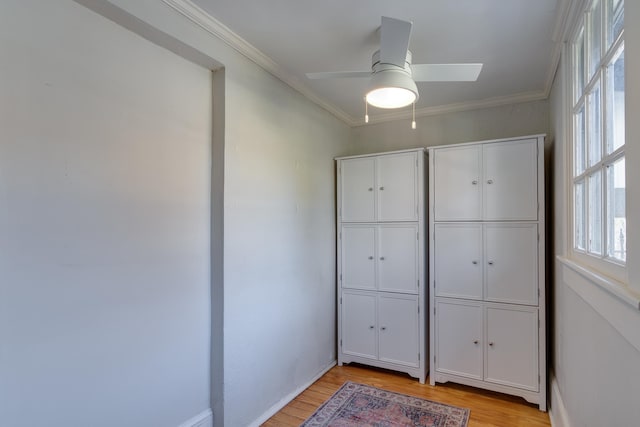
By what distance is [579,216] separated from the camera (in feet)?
5.77

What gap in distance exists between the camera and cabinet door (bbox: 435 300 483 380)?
276 centimetres

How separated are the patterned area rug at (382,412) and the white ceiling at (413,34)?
2469 millimetres

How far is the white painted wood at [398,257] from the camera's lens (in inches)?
118

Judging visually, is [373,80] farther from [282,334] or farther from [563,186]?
[282,334]

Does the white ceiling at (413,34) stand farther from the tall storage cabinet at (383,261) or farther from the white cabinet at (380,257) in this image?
the white cabinet at (380,257)

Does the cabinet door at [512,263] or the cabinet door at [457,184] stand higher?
the cabinet door at [457,184]

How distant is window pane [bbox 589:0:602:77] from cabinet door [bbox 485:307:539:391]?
6.00 feet

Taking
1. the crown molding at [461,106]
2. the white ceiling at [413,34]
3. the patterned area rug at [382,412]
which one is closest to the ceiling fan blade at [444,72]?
the white ceiling at [413,34]

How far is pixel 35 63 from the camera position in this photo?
133cm

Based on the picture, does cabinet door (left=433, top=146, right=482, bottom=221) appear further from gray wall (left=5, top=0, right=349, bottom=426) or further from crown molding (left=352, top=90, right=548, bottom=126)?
gray wall (left=5, top=0, right=349, bottom=426)

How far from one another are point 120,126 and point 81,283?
731 millimetres

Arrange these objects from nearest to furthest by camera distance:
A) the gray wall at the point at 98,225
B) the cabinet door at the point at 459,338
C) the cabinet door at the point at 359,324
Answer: the gray wall at the point at 98,225 < the cabinet door at the point at 459,338 < the cabinet door at the point at 359,324

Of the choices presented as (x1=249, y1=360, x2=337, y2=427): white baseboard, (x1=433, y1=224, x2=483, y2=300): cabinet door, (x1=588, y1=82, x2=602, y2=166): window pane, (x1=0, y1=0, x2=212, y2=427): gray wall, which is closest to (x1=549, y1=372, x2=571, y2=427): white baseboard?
(x1=433, y1=224, x2=483, y2=300): cabinet door

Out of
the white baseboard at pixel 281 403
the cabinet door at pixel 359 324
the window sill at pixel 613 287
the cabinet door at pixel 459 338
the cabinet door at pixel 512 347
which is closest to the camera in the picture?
the window sill at pixel 613 287
